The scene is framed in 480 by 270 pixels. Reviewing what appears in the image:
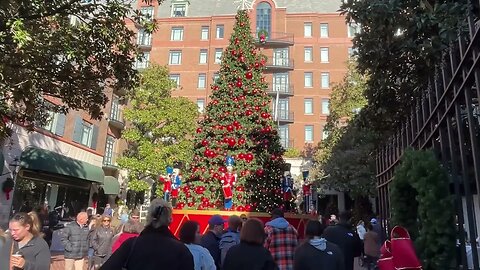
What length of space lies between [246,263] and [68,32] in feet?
25.8

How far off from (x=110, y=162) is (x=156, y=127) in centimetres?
591

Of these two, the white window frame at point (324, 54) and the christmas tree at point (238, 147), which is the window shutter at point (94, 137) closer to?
the christmas tree at point (238, 147)

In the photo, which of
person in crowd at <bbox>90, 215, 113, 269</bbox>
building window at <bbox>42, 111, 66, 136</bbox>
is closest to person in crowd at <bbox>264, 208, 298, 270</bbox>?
person in crowd at <bbox>90, 215, 113, 269</bbox>

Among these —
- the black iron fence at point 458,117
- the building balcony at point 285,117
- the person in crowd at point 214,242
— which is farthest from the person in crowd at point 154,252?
the building balcony at point 285,117

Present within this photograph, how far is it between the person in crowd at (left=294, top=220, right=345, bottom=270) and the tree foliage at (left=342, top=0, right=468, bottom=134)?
9.01ft

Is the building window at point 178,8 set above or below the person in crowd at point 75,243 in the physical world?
above

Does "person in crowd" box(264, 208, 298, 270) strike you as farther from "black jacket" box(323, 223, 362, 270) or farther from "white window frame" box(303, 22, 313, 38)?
"white window frame" box(303, 22, 313, 38)

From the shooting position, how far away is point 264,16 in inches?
1865

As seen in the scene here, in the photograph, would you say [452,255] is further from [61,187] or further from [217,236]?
[61,187]

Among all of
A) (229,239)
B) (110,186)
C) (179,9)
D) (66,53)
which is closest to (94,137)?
(110,186)

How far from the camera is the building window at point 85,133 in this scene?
986 inches

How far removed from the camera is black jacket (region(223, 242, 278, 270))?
3.91 meters

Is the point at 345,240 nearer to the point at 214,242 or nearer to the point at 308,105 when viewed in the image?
the point at 214,242

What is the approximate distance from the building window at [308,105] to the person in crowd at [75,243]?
3750 centimetres
